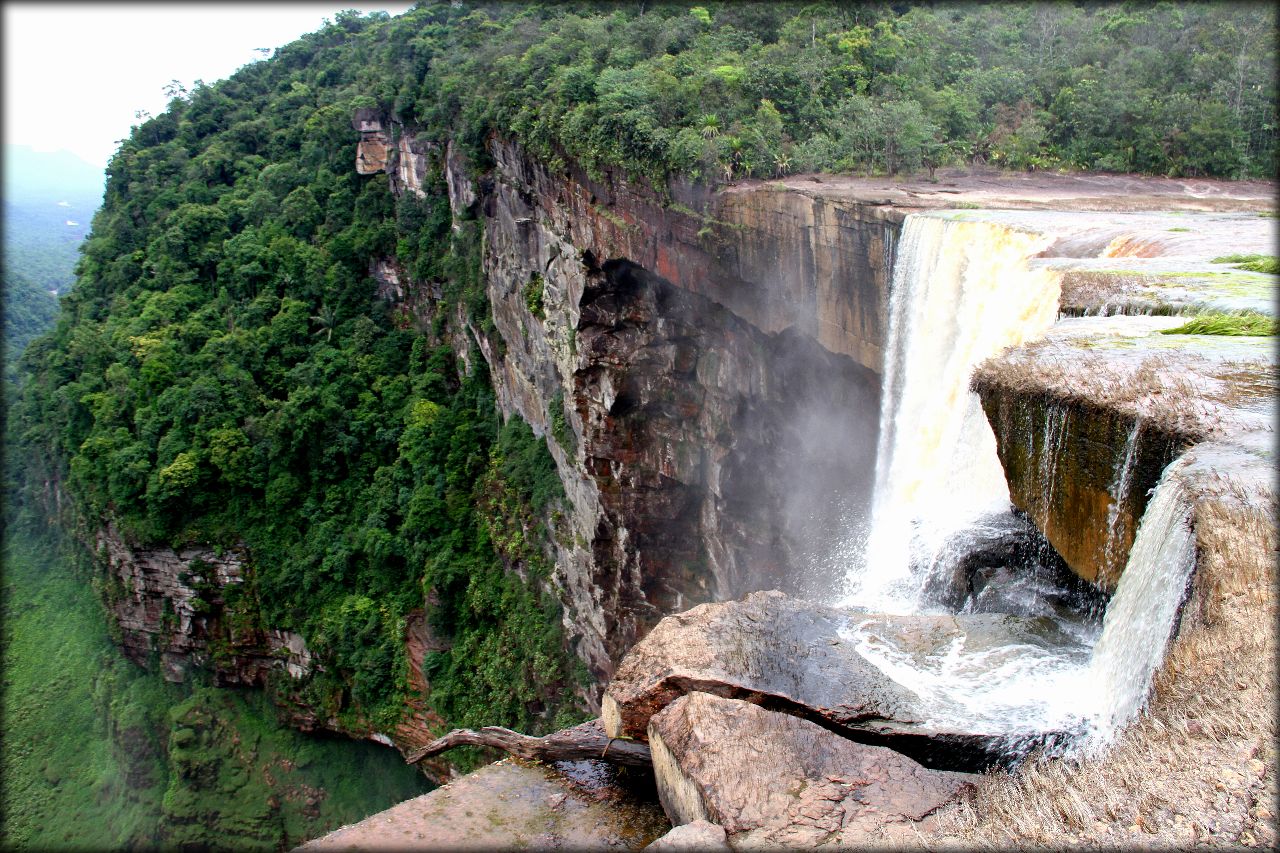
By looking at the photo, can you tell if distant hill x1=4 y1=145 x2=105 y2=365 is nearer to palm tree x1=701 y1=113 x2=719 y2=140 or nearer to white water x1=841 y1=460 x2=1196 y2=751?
palm tree x1=701 y1=113 x2=719 y2=140

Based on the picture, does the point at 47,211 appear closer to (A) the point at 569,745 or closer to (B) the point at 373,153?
(B) the point at 373,153

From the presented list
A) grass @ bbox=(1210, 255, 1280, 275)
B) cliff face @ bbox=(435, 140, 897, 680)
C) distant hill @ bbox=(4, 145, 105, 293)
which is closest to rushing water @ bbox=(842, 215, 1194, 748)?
grass @ bbox=(1210, 255, 1280, 275)

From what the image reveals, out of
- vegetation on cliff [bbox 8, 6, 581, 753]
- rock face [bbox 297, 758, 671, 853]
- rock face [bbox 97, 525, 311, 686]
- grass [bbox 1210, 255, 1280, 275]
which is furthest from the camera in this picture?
rock face [bbox 97, 525, 311, 686]


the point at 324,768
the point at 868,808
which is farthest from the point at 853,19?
the point at 324,768

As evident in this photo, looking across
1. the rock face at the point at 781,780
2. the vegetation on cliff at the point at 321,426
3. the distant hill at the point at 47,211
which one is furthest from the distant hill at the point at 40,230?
the rock face at the point at 781,780

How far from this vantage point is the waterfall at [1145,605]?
234 inches

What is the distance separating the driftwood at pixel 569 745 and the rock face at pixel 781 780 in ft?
1.57

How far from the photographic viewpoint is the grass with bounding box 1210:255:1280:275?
32.3ft

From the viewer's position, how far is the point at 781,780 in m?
5.93

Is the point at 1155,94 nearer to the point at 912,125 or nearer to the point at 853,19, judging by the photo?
the point at 912,125

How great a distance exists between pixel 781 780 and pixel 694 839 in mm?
813

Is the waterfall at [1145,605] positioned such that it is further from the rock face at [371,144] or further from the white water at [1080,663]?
the rock face at [371,144]

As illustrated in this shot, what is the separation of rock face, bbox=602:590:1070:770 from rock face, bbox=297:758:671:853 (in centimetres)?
50

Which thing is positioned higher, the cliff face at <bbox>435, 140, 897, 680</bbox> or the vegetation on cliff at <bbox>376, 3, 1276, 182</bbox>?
the vegetation on cliff at <bbox>376, 3, 1276, 182</bbox>
